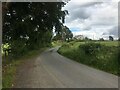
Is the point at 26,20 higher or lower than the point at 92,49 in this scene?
higher

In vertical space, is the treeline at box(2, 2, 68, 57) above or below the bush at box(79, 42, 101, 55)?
above

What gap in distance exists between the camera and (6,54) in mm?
34281

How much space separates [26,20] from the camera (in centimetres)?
3884

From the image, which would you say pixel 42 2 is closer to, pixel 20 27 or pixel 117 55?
pixel 20 27

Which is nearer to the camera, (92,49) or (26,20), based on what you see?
(92,49)

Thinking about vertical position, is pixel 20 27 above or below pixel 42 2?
below

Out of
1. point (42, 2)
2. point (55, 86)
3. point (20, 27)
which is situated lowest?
point (55, 86)

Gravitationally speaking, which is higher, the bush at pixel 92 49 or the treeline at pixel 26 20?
the treeline at pixel 26 20

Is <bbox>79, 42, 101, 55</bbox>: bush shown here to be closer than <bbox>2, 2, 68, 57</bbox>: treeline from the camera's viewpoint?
Yes

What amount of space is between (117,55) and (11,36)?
20176 mm

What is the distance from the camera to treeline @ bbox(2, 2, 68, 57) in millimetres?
35031

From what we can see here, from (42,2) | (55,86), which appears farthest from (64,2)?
(55,86)

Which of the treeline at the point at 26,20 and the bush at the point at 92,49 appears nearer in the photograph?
the bush at the point at 92,49

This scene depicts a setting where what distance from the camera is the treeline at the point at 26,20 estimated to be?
3503cm
